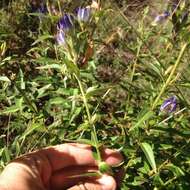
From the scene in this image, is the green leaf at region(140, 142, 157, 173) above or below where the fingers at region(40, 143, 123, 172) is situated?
below

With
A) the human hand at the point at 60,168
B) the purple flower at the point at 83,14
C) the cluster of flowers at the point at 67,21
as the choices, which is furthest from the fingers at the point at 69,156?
the purple flower at the point at 83,14

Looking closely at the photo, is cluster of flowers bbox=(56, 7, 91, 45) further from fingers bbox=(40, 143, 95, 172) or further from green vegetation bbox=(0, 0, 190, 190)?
fingers bbox=(40, 143, 95, 172)

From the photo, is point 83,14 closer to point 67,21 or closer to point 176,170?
point 67,21

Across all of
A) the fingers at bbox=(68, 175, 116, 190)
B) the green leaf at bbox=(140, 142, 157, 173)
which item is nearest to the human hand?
the fingers at bbox=(68, 175, 116, 190)

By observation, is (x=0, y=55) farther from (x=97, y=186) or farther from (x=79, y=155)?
(x=97, y=186)

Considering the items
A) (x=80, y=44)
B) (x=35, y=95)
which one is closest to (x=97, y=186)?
(x=80, y=44)

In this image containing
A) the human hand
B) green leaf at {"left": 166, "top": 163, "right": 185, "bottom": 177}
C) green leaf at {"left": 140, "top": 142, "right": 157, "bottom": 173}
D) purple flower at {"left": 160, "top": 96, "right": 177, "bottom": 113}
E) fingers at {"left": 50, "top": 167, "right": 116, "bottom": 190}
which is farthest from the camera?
purple flower at {"left": 160, "top": 96, "right": 177, "bottom": 113}

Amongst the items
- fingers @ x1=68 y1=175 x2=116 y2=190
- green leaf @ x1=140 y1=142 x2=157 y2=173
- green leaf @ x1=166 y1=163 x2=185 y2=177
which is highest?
fingers @ x1=68 y1=175 x2=116 y2=190

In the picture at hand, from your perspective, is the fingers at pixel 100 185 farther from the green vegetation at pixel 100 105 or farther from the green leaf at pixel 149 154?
the green leaf at pixel 149 154
